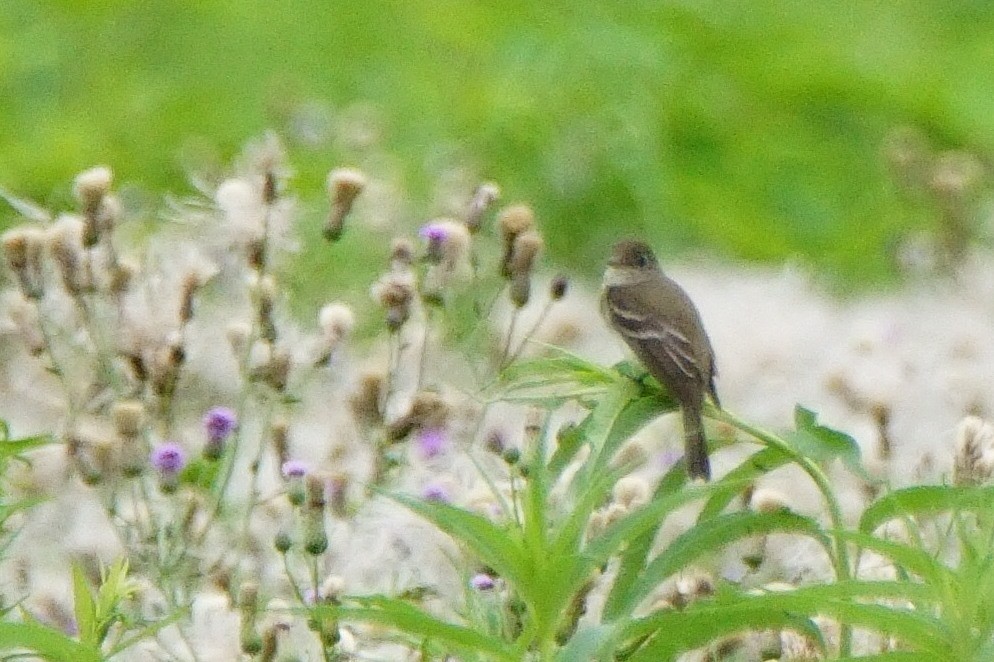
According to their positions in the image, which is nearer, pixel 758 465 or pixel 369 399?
pixel 758 465

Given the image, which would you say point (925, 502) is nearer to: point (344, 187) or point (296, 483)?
point (296, 483)

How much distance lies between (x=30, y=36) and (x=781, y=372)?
127 inches

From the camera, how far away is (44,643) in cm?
224

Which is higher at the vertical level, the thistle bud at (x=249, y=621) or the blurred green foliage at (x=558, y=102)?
the blurred green foliage at (x=558, y=102)

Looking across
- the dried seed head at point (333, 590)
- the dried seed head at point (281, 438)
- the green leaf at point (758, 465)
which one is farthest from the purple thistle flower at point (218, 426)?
the green leaf at point (758, 465)

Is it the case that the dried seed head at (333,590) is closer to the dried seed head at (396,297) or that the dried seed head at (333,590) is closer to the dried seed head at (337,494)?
the dried seed head at (337,494)

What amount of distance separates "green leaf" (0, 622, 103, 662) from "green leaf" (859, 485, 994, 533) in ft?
2.74

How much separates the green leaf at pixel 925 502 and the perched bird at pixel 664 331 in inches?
13.2

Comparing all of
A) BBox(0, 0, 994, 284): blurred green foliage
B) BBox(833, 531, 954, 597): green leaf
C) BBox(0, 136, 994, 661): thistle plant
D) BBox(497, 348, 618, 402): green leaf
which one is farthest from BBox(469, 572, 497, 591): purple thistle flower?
BBox(0, 0, 994, 284): blurred green foliage

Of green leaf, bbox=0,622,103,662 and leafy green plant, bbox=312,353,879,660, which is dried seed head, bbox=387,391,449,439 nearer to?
leafy green plant, bbox=312,353,879,660

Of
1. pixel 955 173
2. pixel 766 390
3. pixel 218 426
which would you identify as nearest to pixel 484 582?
pixel 218 426

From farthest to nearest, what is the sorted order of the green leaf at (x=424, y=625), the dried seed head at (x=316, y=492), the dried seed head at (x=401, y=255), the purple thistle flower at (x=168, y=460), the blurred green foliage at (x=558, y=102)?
1. the blurred green foliage at (x=558, y=102)
2. the dried seed head at (x=401, y=255)
3. the purple thistle flower at (x=168, y=460)
4. the dried seed head at (x=316, y=492)
5. the green leaf at (x=424, y=625)

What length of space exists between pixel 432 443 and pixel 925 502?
1.36 m

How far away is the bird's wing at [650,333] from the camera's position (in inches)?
118
